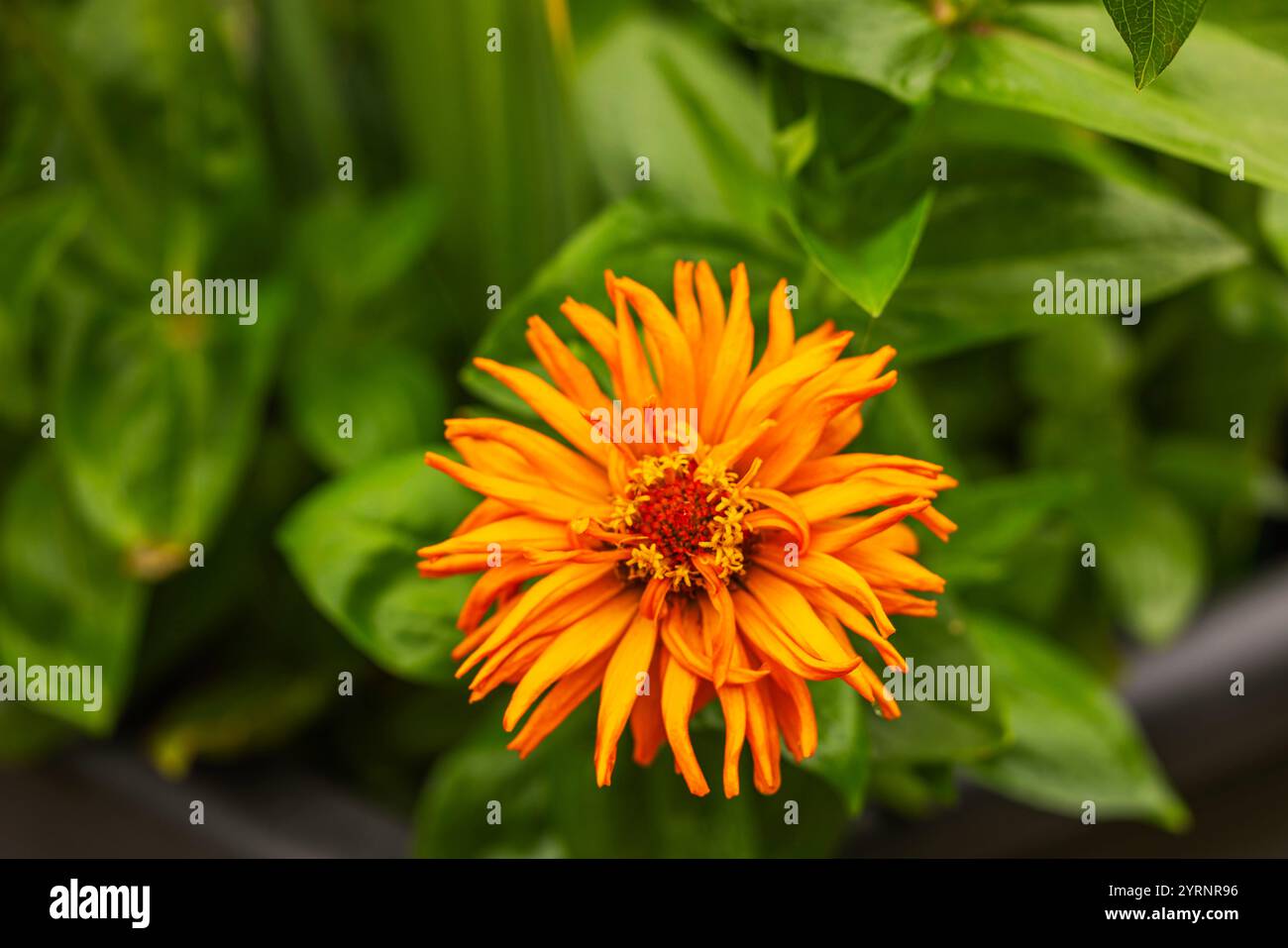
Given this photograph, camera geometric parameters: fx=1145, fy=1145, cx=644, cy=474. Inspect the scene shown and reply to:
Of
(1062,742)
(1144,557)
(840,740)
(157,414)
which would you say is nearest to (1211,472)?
(1144,557)

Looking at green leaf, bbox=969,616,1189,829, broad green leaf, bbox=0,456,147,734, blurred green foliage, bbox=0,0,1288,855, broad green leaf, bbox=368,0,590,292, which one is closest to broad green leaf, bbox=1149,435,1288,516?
blurred green foliage, bbox=0,0,1288,855

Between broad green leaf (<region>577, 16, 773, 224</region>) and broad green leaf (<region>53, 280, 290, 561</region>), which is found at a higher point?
broad green leaf (<region>577, 16, 773, 224</region>)

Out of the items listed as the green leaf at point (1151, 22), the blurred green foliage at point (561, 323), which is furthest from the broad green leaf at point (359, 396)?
the green leaf at point (1151, 22)

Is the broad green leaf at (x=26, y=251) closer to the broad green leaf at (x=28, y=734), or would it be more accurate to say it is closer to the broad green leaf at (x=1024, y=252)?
the broad green leaf at (x=28, y=734)

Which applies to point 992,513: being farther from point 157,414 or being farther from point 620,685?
point 157,414

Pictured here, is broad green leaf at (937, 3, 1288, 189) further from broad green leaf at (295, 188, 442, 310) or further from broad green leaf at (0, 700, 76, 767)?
broad green leaf at (0, 700, 76, 767)

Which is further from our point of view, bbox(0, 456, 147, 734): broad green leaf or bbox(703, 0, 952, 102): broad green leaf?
bbox(0, 456, 147, 734): broad green leaf
